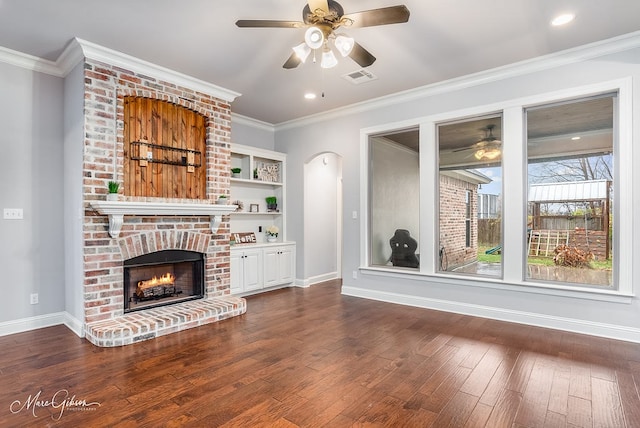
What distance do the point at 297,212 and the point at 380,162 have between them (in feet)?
5.75

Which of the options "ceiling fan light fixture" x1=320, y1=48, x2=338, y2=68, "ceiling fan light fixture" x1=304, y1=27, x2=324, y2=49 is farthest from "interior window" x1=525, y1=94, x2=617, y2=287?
"ceiling fan light fixture" x1=304, y1=27, x2=324, y2=49

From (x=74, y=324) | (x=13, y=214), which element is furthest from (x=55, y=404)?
(x=13, y=214)

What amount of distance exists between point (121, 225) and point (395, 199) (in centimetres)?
359

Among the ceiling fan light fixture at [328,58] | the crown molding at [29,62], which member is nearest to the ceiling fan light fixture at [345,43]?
the ceiling fan light fixture at [328,58]

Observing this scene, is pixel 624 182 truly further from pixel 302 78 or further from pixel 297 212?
pixel 297 212

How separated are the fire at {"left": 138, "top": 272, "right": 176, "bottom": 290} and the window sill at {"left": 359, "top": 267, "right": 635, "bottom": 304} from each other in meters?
2.75

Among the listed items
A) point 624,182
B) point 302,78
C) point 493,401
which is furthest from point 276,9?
point 624,182

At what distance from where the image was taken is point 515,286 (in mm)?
3910

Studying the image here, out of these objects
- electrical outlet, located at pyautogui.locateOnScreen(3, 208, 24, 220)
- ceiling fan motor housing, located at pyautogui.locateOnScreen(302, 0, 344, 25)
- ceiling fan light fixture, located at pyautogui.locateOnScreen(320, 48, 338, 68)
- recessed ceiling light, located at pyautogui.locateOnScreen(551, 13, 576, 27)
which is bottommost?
electrical outlet, located at pyautogui.locateOnScreen(3, 208, 24, 220)

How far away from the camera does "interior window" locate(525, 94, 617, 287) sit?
139 inches

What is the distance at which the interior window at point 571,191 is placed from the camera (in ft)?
11.6

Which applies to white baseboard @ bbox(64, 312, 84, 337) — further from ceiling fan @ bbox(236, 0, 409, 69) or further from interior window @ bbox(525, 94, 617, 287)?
interior window @ bbox(525, 94, 617, 287)

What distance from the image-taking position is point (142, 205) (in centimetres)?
357

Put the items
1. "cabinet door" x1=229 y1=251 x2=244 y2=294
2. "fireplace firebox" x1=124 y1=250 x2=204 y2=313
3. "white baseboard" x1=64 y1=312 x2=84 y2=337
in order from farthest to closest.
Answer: "cabinet door" x1=229 y1=251 x2=244 y2=294, "fireplace firebox" x1=124 y1=250 x2=204 y2=313, "white baseboard" x1=64 y1=312 x2=84 y2=337
